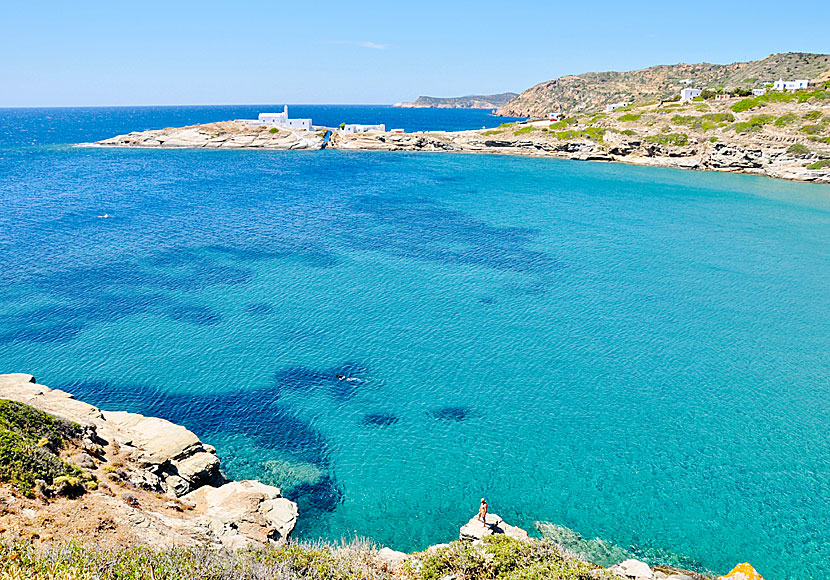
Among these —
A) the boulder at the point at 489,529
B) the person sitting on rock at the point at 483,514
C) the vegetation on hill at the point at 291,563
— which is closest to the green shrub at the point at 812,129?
the boulder at the point at 489,529

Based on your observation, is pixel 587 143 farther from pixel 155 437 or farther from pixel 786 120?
pixel 155 437

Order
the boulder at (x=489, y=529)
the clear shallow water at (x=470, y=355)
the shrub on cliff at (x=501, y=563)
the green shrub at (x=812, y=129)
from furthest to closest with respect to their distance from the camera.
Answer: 1. the green shrub at (x=812, y=129)
2. the clear shallow water at (x=470, y=355)
3. the boulder at (x=489, y=529)
4. the shrub on cliff at (x=501, y=563)

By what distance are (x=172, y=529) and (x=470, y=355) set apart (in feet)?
72.0

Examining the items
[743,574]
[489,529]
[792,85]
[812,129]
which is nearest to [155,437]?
[489,529]

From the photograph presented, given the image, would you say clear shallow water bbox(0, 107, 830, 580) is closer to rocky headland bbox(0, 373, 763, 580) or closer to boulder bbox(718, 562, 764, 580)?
rocky headland bbox(0, 373, 763, 580)

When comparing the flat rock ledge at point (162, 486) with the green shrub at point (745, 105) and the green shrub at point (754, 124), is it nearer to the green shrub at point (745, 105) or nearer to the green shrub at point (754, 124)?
the green shrub at point (754, 124)

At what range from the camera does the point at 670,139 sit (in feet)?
377

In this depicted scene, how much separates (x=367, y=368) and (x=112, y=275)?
97.5 ft

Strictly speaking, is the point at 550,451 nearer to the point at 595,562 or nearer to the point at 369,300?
the point at 595,562

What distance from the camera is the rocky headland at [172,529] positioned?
14398 mm

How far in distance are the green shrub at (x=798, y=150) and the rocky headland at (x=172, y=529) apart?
10474 centimetres

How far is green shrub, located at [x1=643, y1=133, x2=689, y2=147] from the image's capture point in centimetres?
11338

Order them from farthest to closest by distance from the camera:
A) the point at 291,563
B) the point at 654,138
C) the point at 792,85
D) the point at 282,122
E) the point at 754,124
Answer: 1. the point at 282,122
2. the point at 792,85
3. the point at 654,138
4. the point at 754,124
5. the point at 291,563

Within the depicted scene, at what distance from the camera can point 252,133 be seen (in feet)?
478
